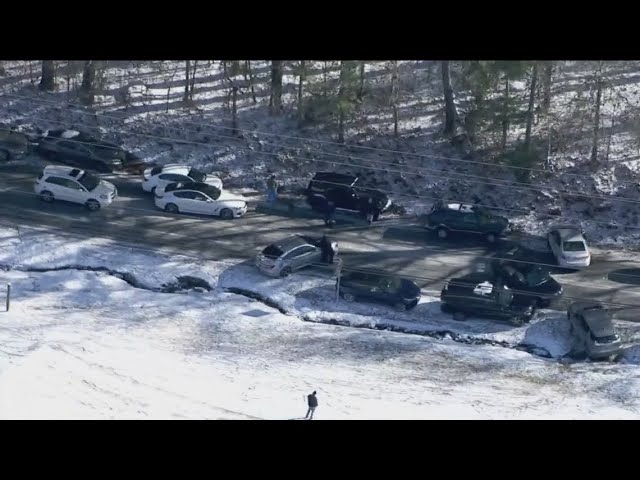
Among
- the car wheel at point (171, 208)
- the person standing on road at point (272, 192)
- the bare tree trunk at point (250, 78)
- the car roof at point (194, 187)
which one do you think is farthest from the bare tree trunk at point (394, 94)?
the car wheel at point (171, 208)

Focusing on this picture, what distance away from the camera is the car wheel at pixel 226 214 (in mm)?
25800

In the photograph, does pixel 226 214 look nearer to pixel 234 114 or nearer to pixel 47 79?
pixel 234 114

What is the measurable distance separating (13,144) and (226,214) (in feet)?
23.0

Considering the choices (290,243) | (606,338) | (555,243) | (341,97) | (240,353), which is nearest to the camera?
(240,353)

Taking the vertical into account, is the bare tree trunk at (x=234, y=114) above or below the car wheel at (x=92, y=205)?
above

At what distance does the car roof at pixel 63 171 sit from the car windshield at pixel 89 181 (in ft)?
0.57

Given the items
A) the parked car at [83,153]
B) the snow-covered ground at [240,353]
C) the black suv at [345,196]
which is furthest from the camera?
the parked car at [83,153]

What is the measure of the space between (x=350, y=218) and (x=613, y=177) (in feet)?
27.2

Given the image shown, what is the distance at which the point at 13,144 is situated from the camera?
28234 millimetres

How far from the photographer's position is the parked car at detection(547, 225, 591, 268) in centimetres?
2431

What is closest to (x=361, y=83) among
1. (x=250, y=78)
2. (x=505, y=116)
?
(x=250, y=78)

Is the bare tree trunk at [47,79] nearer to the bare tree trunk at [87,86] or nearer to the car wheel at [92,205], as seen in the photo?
the bare tree trunk at [87,86]
